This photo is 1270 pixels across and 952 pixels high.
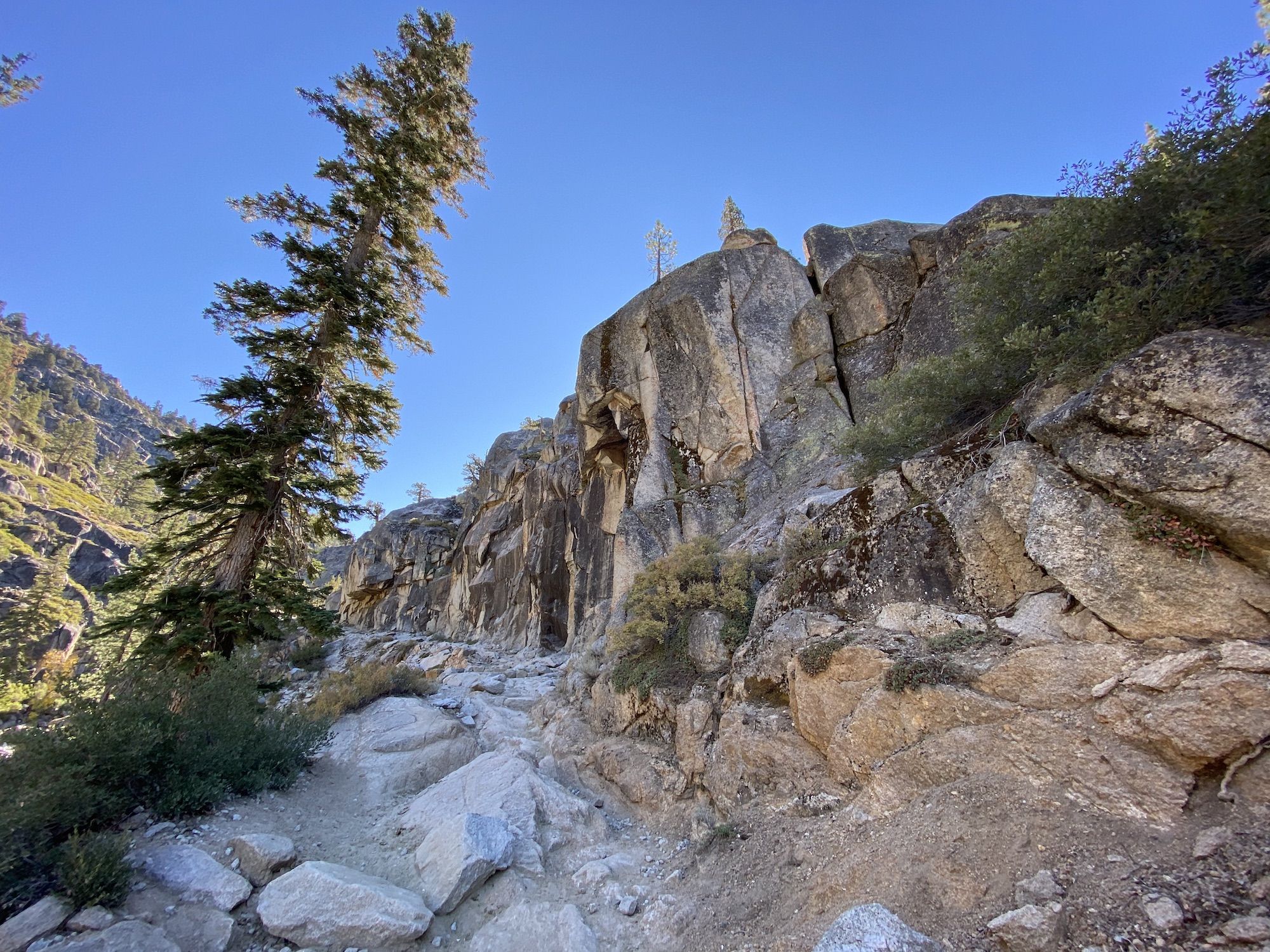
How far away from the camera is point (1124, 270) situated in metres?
6.10

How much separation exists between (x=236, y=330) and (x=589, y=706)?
12.5m

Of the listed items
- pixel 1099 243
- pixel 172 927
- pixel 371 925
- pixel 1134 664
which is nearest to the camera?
pixel 1134 664

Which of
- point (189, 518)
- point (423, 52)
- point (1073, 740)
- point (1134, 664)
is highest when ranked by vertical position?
point (423, 52)

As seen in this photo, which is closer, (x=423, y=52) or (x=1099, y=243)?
(x=1099, y=243)

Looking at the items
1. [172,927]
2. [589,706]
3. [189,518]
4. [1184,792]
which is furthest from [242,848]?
[1184,792]

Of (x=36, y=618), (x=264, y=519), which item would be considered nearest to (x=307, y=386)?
(x=264, y=519)

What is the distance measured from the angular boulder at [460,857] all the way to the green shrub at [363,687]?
5.31 m

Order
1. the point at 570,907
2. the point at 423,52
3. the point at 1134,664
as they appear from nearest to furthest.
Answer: the point at 1134,664 → the point at 570,907 → the point at 423,52

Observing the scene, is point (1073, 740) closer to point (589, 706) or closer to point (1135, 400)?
point (1135, 400)

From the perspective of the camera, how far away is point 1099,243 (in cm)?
712

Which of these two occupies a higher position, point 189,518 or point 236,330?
point 236,330

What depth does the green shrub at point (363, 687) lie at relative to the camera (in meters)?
12.3

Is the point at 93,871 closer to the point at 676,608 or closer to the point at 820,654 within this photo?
the point at 820,654

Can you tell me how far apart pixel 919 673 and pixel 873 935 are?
269cm
